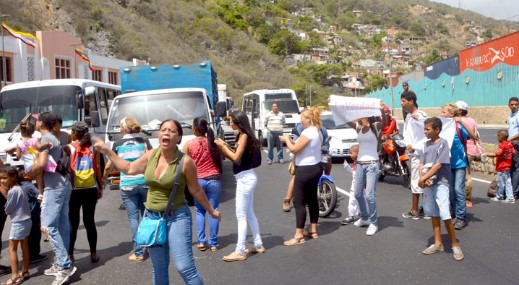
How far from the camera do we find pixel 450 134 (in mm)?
7230

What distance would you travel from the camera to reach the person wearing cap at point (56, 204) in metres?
5.85

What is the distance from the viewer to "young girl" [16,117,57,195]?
19.3 ft

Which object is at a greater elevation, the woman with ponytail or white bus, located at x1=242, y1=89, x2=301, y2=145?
white bus, located at x1=242, y1=89, x2=301, y2=145

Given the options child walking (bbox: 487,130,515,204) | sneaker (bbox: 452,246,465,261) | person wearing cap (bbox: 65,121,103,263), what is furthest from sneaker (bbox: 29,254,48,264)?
child walking (bbox: 487,130,515,204)

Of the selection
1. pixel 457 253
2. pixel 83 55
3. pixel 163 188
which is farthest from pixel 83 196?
pixel 83 55

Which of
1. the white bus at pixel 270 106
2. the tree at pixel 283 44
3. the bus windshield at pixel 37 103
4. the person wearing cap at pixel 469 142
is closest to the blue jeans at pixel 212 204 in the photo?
the person wearing cap at pixel 469 142

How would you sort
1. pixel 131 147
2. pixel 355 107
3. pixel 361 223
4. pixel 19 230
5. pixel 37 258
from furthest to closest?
1. pixel 361 223
2. pixel 355 107
3. pixel 37 258
4. pixel 131 147
5. pixel 19 230

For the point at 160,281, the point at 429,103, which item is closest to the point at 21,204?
the point at 160,281

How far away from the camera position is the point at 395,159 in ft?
38.7

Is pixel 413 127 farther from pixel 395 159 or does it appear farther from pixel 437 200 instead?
pixel 395 159

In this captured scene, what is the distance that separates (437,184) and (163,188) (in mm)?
3564

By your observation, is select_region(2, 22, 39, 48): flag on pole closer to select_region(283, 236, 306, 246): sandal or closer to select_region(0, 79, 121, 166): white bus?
select_region(0, 79, 121, 166): white bus

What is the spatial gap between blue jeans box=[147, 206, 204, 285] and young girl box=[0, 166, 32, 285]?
2317mm

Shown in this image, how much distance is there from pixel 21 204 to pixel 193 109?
5.70 metres
